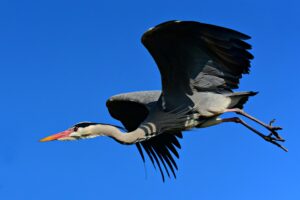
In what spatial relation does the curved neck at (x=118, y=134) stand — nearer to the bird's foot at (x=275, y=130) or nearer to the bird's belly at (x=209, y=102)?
the bird's belly at (x=209, y=102)

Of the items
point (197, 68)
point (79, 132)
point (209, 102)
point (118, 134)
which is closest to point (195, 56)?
point (197, 68)

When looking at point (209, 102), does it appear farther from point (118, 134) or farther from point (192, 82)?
point (118, 134)

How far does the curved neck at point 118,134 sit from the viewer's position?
1118 cm

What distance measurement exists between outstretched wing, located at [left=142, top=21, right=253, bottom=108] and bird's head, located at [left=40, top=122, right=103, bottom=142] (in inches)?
57.2

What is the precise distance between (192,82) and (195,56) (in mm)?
565

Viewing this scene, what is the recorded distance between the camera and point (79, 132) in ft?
36.3

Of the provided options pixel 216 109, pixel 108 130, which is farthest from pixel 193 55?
pixel 108 130

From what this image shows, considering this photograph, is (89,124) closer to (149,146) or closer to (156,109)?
(156,109)

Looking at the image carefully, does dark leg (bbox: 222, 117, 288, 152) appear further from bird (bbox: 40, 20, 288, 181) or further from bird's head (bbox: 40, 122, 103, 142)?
bird's head (bbox: 40, 122, 103, 142)

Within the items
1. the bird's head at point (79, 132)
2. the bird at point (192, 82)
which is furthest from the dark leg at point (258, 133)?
the bird's head at point (79, 132)

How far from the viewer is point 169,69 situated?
10.7 m

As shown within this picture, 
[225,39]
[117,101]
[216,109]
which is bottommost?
[216,109]

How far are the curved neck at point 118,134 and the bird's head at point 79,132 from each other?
3 centimetres

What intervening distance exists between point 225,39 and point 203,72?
3.08 ft
